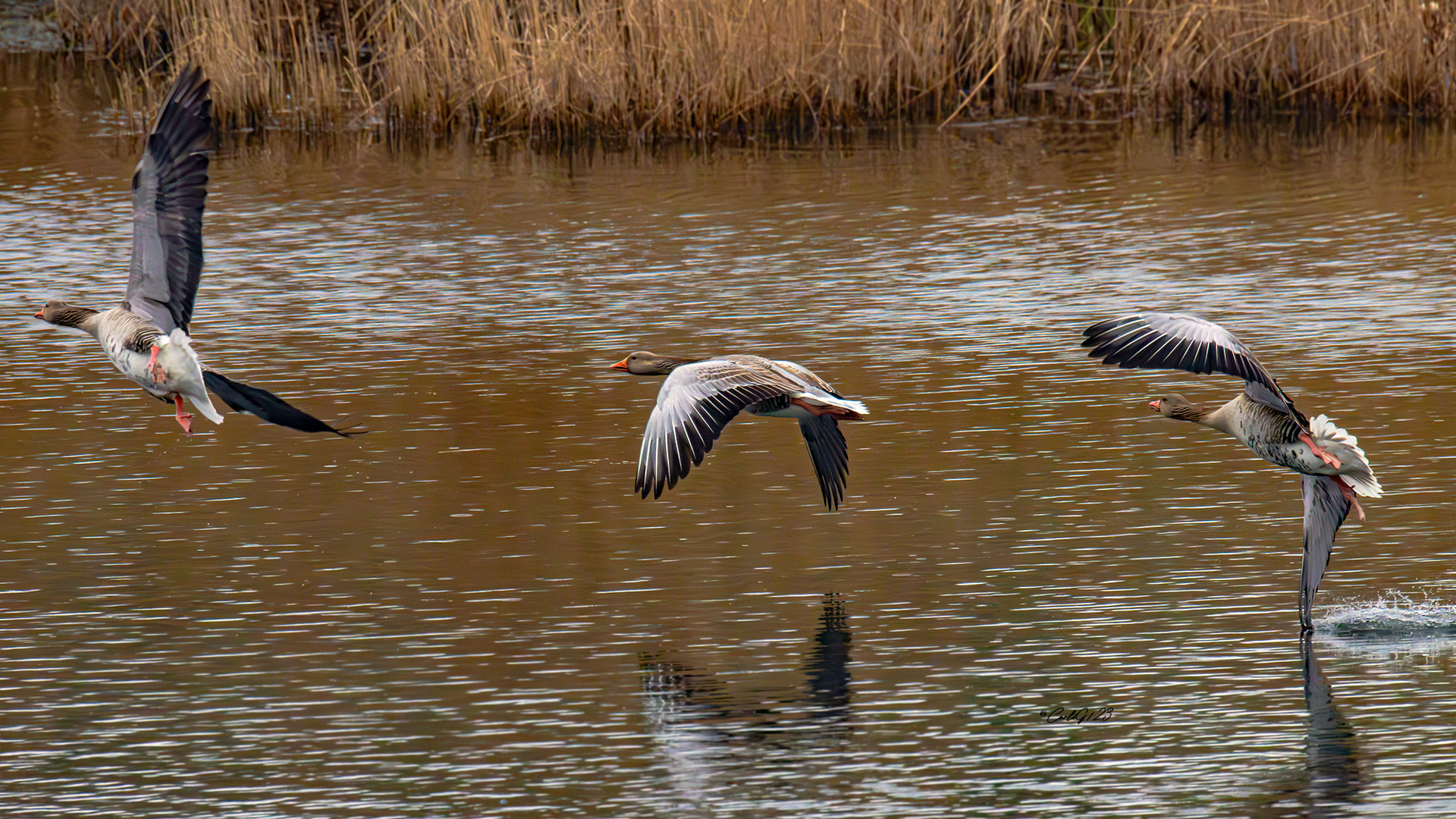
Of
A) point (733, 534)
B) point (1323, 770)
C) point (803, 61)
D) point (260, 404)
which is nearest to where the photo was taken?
point (1323, 770)

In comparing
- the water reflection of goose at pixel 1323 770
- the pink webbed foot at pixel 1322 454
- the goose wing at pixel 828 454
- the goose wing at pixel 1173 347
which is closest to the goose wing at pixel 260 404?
the goose wing at pixel 828 454

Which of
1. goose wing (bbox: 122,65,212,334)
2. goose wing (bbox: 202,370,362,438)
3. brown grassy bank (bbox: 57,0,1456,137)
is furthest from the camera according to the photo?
brown grassy bank (bbox: 57,0,1456,137)

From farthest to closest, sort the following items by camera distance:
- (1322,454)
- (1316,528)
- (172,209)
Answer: (172,209) < (1316,528) < (1322,454)

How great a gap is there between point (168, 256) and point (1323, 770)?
560 centimetres

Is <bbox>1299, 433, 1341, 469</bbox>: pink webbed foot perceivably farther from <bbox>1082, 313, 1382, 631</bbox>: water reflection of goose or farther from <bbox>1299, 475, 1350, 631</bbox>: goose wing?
<bbox>1299, 475, 1350, 631</bbox>: goose wing

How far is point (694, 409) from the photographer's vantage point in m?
8.98

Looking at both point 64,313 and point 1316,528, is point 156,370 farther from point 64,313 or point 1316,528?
point 1316,528

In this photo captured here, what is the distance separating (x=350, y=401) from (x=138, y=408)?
1.28 metres

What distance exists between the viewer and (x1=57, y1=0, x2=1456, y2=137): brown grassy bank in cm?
2230

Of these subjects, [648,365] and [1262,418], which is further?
[648,365]

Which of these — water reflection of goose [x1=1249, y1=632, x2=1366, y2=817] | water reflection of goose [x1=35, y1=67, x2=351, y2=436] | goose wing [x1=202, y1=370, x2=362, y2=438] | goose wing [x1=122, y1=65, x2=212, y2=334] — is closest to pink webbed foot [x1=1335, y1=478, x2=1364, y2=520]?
water reflection of goose [x1=1249, y1=632, x2=1366, y2=817]

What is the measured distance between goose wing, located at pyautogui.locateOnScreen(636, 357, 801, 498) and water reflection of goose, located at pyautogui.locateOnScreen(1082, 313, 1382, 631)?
4.79 ft

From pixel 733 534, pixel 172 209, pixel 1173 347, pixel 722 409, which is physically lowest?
pixel 733 534

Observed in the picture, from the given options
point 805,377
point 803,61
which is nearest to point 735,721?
point 805,377
